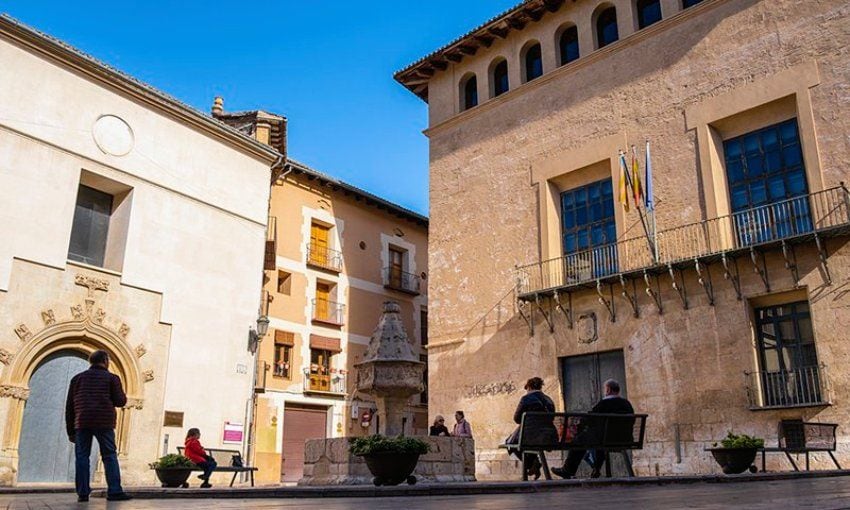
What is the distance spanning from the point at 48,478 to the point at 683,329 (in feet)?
42.8

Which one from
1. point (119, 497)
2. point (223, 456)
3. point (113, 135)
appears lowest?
point (119, 497)

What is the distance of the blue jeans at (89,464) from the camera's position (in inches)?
246

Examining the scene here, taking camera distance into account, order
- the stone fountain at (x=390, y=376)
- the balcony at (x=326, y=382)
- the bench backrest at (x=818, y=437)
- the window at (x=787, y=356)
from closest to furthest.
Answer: the stone fountain at (x=390, y=376) → the bench backrest at (x=818, y=437) → the window at (x=787, y=356) → the balcony at (x=326, y=382)

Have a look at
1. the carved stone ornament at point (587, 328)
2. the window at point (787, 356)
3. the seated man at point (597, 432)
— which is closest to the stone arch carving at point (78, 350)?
the carved stone ornament at point (587, 328)

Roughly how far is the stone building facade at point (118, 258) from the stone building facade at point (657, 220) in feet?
18.1

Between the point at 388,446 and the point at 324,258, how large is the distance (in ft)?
57.0

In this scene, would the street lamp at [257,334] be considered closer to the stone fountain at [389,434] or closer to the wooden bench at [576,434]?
the stone fountain at [389,434]

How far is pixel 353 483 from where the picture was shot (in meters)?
8.98

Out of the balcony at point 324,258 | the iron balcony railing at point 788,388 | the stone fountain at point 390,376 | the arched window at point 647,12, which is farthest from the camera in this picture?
the balcony at point 324,258

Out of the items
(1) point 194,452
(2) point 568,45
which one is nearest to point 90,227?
(1) point 194,452

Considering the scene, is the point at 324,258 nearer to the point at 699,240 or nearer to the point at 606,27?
the point at 606,27

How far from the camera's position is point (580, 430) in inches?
314

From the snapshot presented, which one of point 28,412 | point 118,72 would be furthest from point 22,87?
point 28,412

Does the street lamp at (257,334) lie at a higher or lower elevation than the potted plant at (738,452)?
higher
